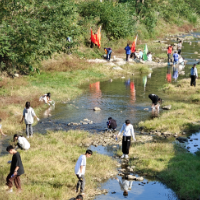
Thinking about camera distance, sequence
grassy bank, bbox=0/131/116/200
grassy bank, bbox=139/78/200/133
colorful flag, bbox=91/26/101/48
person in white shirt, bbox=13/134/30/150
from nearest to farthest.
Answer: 1. grassy bank, bbox=0/131/116/200
2. person in white shirt, bbox=13/134/30/150
3. grassy bank, bbox=139/78/200/133
4. colorful flag, bbox=91/26/101/48

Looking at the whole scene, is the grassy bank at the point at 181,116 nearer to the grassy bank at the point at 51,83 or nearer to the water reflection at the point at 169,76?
the water reflection at the point at 169,76

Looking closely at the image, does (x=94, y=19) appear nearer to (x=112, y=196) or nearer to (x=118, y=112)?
(x=118, y=112)

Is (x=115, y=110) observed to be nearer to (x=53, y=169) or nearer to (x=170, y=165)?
(x=170, y=165)

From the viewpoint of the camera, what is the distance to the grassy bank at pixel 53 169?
36.2 ft

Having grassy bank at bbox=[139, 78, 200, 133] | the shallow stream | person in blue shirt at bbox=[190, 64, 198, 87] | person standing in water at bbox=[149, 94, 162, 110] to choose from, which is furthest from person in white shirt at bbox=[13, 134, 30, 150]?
person in blue shirt at bbox=[190, 64, 198, 87]

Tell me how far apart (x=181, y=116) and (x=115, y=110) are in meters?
4.35

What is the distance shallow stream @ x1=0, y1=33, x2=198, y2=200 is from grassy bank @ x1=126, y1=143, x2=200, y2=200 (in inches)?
14.8

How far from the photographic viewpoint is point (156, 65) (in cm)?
4112

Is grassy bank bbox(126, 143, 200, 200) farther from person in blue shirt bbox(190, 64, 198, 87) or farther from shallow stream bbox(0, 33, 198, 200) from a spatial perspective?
person in blue shirt bbox(190, 64, 198, 87)

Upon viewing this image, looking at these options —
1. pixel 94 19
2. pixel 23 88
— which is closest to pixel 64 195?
pixel 23 88

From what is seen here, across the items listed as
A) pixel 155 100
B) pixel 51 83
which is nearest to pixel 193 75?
pixel 155 100

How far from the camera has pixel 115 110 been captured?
73.9 ft

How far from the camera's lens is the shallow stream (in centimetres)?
1211

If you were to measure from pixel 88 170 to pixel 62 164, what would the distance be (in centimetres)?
105
